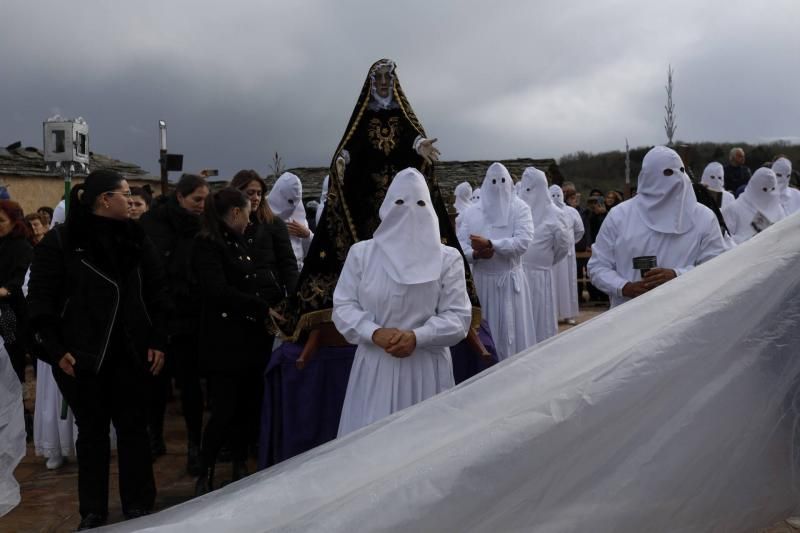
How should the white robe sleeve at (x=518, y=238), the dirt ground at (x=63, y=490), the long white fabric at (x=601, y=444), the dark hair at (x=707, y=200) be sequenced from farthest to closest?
the white robe sleeve at (x=518, y=238)
the dark hair at (x=707, y=200)
the dirt ground at (x=63, y=490)
the long white fabric at (x=601, y=444)

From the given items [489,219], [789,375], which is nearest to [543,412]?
[789,375]

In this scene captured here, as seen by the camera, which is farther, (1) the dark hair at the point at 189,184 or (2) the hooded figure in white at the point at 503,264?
(2) the hooded figure in white at the point at 503,264

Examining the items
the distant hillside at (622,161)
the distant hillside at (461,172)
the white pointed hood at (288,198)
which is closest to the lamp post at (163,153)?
the white pointed hood at (288,198)

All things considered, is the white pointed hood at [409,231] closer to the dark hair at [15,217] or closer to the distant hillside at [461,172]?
the dark hair at [15,217]

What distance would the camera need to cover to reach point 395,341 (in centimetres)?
391

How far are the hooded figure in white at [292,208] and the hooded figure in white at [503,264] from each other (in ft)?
5.15

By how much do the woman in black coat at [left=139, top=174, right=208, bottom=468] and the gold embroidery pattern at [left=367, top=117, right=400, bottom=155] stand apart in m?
1.41

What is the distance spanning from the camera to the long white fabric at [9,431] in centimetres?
511

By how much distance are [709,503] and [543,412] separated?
2.14 feet

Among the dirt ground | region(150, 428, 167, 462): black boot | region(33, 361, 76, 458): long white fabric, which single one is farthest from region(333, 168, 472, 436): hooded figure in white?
region(33, 361, 76, 458): long white fabric

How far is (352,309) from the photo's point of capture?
414 cm

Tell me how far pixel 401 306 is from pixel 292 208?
3727 mm

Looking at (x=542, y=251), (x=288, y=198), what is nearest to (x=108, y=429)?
(x=288, y=198)

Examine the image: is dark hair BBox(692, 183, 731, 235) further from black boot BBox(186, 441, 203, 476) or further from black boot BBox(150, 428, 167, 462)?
black boot BBox(150, 428, 167, 462)
